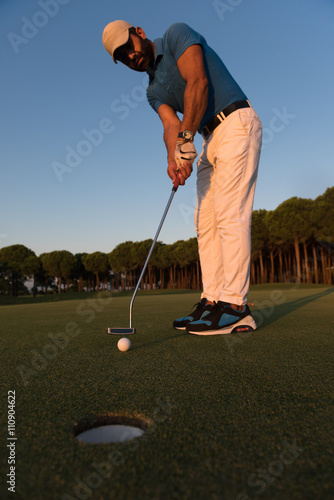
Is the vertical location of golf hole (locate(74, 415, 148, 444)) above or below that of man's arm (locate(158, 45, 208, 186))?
below

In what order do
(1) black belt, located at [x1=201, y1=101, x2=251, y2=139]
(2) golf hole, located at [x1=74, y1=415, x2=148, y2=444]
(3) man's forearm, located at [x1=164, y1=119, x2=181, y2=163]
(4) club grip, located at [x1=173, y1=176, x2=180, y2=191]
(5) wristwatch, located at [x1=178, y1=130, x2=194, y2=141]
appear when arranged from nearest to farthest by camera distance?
(2) golf hole, located at [x1=74, y1=415, x2=148, y2=444], (5) wristwatch, located at [x1=178, y1=130, x2=194, y2=141], (1) black belt, located at [x1=201, y1=101, x2=251, y2=139], (4) club grip, located at [x1=173, y1=176, x2=180, y2=191], (3) man's forearm, located at [x1=164, y1=119, x2=181, y2=163]

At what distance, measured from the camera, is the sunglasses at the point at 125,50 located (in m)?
3.19

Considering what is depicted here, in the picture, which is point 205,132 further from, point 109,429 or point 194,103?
point 109,429

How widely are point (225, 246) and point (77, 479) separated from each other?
2.34 metres

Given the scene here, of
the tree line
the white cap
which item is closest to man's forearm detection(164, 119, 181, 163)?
the white cap

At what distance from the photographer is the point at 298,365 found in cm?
165

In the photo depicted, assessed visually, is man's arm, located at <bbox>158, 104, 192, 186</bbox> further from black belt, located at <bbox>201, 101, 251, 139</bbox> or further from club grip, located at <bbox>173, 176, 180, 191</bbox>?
black belt, located at <bbox>201, 101, 251, 139</bbox>

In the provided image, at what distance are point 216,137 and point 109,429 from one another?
2640mm

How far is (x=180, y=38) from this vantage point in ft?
9.53

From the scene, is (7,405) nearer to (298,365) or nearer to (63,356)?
(63,356)

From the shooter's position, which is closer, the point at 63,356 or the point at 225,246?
the point at 63,356

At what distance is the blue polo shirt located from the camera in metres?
2.92

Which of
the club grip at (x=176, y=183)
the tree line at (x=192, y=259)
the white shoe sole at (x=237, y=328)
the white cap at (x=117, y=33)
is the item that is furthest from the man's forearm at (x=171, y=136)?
the tree line at (x=192, y=259)

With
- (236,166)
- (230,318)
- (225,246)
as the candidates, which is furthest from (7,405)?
(236,166)
